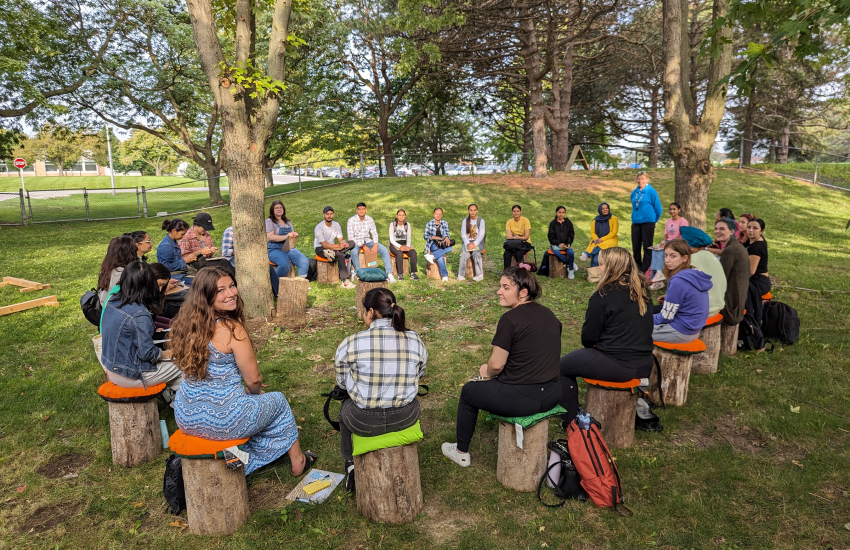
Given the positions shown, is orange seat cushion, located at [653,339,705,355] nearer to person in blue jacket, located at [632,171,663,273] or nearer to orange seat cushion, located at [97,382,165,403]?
orange seat cushion, located at [97,382,165,403]

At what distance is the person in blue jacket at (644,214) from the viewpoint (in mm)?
9562

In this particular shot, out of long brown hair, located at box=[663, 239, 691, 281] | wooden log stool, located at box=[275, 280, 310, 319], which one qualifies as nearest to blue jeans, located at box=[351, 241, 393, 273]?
wooden log stool, located at box=[275, 280, 310, 319]

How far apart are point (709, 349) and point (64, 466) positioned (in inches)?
258

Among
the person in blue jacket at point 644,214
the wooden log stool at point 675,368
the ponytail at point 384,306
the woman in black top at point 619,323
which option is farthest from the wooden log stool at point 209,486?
the person in blue jacket at point 644,214

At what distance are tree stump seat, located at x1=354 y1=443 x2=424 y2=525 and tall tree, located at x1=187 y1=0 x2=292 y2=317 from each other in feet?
15.6

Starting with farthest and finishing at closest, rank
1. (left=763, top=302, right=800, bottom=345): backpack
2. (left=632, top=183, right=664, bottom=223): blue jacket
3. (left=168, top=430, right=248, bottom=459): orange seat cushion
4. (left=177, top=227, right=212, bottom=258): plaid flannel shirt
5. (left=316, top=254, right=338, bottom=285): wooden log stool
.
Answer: (left=316, top=254, right=338, bottom=285): wooden log stool → (left=632, top=183, right=664, bottom=223): blue jacket → (left=177, top=227, right=212, bottom=258): plaid flannel shirt → (left=763, top=302, right=800, bottom=345): backpack → (left=168, top=430, right=248, bottom=459): orange seat cushion

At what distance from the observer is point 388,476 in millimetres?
3324

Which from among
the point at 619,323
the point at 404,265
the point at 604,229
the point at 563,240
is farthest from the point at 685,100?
the point at 404,265

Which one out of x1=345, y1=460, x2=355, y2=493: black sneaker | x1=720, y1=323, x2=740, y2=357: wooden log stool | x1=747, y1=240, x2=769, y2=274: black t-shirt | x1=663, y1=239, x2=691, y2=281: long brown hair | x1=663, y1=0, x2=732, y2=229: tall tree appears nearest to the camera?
x1=345, y1=460, x2=355, y2=493: black sneaker

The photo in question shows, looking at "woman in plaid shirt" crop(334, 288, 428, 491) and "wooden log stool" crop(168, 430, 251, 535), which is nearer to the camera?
"wooden log stool" crop(168, 430, 251, 535)

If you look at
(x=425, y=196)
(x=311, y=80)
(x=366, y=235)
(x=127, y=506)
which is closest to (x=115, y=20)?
(x=311, y=80)

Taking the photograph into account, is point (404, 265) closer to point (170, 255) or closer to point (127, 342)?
point (170, 255)

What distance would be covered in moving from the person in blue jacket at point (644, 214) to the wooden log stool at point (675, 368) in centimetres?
520

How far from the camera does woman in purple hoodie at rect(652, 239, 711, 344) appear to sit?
4.85 meters
